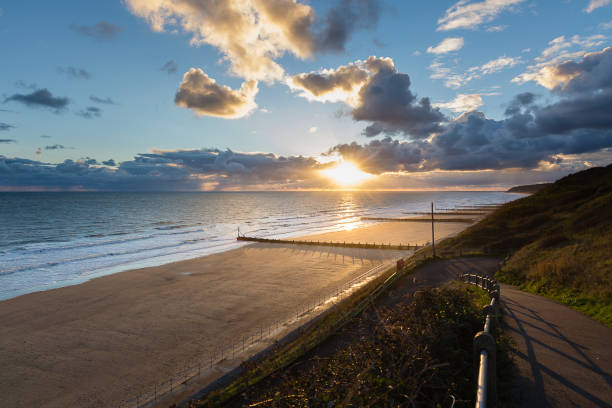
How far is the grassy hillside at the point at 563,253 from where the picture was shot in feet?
50.9

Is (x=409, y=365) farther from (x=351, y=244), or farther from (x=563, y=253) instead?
(x=351, y=244)

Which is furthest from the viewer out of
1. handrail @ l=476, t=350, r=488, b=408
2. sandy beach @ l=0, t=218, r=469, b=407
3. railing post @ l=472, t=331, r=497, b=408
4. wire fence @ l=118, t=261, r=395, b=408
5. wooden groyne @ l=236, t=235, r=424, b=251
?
wooden groyne @ l=236, t=235, r=424, b=251

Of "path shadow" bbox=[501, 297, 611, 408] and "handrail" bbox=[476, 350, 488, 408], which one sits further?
"path shadow" bbox=[501, 297, 611, 408]

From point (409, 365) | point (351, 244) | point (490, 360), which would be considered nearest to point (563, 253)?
point (490, 360)

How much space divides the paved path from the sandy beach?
16621 mm

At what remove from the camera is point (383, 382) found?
6461 millimetres

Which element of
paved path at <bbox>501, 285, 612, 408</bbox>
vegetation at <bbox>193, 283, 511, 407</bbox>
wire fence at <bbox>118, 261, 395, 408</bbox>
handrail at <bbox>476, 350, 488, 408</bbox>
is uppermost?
handrail at <bbox>476, 350, 488, 408</bbox>

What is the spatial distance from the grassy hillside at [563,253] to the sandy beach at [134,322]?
16440 mm

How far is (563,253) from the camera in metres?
22.4

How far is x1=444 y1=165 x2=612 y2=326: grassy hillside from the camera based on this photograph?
50.9 ft

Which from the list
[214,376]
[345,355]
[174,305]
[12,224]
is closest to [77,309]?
[174,305]

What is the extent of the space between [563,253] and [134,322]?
32.8 m

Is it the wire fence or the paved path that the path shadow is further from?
the wire fence

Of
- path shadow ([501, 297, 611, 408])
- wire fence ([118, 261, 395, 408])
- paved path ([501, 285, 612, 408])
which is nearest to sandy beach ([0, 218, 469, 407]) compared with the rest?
wire fence ([118, 261, 395, 408])
